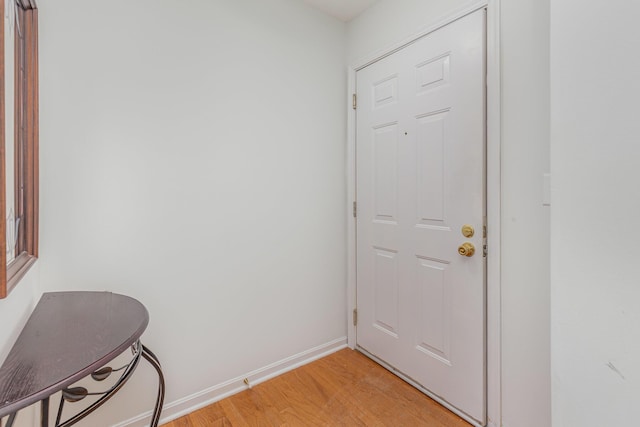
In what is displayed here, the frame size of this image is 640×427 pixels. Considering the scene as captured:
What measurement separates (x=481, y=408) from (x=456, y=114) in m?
1.49

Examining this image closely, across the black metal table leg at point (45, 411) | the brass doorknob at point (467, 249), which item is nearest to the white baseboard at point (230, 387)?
the black metal table leg at point (45, 411)

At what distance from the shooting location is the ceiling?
1947mm

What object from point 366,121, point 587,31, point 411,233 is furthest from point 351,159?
point 587,31

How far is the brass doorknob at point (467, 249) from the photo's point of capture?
146 centimetres

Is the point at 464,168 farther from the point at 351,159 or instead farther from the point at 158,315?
the point at 158,315

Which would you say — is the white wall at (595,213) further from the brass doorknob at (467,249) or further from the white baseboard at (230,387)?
the white baseboard at (230,387)

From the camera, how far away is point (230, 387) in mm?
1723

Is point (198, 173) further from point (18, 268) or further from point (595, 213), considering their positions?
point (595, 213)

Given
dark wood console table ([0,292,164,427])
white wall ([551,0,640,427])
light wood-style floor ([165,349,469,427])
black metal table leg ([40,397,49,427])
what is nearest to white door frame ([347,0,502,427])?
light wood-style floor ([165,349,469,427])

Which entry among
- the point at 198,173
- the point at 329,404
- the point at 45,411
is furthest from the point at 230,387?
the point at 198,173

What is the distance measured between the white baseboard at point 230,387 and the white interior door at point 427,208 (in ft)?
1.20

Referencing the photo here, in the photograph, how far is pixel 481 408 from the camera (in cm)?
144

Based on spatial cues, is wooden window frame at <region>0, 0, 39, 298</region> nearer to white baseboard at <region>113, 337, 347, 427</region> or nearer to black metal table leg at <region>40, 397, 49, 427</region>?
black metal table leg at <region>40, 397, 49, 427</region>

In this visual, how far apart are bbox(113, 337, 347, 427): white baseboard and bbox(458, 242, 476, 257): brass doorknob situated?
1.23 metres
